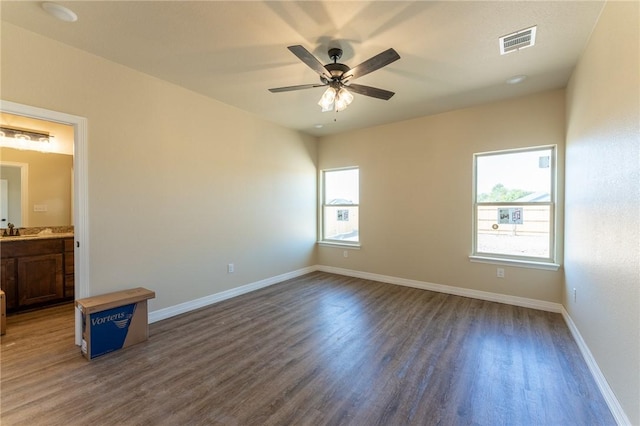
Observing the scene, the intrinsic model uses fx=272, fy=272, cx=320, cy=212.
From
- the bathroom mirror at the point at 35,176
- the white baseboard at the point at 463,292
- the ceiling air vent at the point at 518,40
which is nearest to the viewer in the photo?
the ceiling air vent at the point at 518,40

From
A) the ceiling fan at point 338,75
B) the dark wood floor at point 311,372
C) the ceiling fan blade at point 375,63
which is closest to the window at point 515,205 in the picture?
the dark wood floor at point 311,372

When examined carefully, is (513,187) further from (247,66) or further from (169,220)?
(169,220)

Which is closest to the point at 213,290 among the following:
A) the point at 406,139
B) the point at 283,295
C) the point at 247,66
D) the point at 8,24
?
the point at 283,295

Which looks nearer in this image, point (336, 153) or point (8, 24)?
point (8, 24)

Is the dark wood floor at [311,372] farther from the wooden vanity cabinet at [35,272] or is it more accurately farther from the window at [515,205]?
the window at [515,205]

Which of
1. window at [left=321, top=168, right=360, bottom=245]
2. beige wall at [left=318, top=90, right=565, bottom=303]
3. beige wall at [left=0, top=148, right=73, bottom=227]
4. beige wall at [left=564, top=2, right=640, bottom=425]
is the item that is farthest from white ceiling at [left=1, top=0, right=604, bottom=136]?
beige wall at [left=0, top=148, right=73, bottom=227]

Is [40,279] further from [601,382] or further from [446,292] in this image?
[601,382]

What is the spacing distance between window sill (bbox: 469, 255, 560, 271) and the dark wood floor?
59 cm

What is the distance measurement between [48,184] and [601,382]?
6.94 metres

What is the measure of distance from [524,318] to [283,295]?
124 inches

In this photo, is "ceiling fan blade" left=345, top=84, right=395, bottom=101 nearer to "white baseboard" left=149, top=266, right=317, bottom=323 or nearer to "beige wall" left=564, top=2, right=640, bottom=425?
"beige wall" left=564, top=2, right=640, bottom=425

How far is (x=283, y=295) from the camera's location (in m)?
4.15

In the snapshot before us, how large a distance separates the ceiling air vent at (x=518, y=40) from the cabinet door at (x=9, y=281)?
19.5ft

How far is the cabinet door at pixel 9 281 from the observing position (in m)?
3.31
